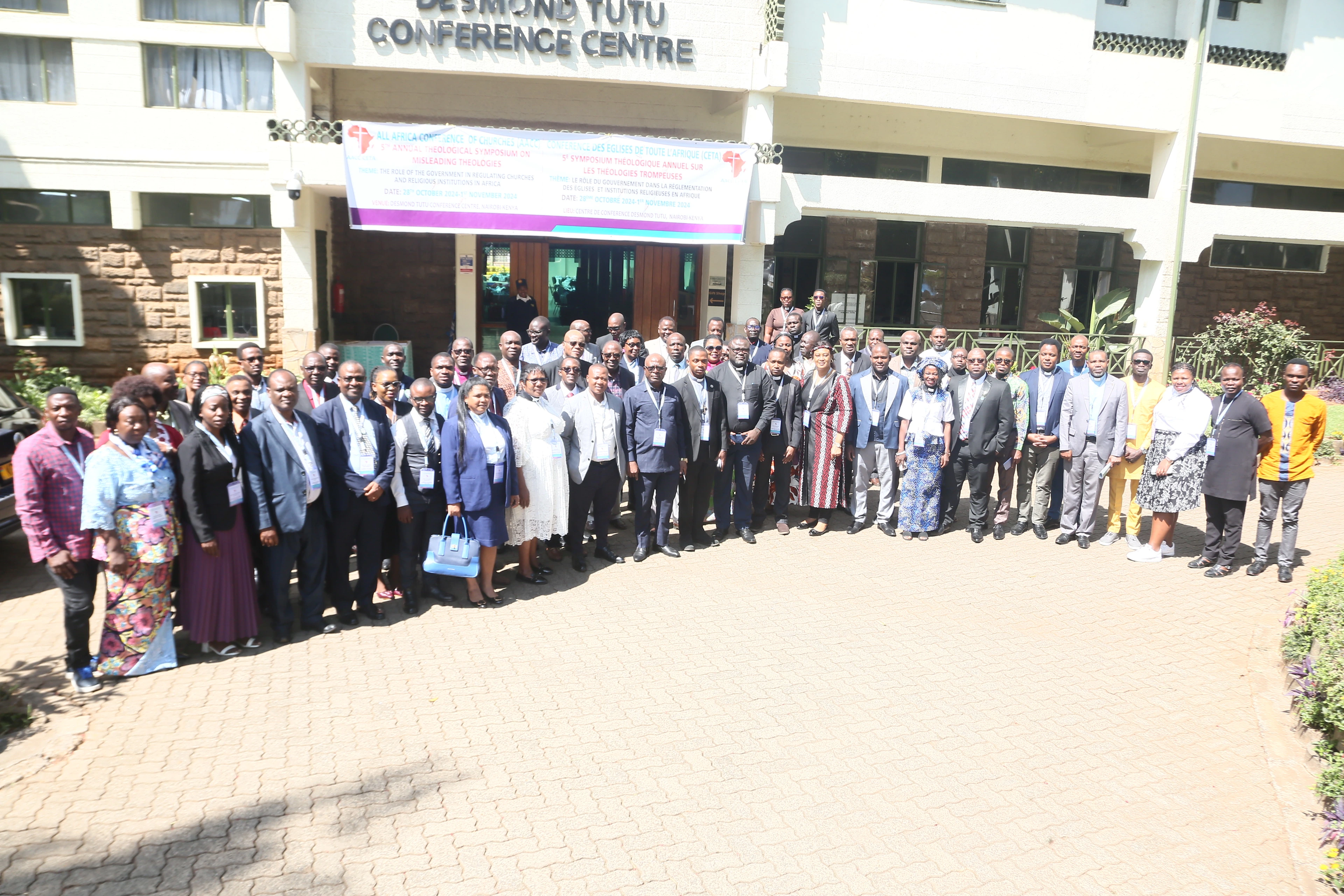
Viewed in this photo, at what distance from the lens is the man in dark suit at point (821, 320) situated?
11.5 metres

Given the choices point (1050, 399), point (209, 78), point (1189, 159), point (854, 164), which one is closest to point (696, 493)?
point (1050, 399)

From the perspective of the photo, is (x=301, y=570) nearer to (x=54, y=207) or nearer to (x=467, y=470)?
(x=467, y=470)

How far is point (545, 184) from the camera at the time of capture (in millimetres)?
12195

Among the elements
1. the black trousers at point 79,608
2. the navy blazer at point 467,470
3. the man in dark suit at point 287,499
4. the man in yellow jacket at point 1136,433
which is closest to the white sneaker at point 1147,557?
the man in yellow jacket at point 1136,433

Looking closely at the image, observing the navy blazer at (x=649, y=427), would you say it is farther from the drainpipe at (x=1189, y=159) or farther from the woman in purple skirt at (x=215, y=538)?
the drainpipe at (x=1189, y=159)

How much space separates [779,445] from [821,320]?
3.03 meters

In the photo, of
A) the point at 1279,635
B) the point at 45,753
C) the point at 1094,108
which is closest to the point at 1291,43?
the point at 1094,108

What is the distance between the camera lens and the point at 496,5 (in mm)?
12328

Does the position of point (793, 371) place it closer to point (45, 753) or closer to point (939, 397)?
point (939, 397)

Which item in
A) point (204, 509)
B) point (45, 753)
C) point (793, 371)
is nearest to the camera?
point (45, 753)

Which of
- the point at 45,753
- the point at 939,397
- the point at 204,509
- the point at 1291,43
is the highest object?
the point at 1291,43

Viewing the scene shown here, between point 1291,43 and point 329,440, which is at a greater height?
point 1291,43

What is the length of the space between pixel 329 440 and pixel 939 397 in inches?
224

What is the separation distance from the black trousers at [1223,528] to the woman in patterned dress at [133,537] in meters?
8.27
